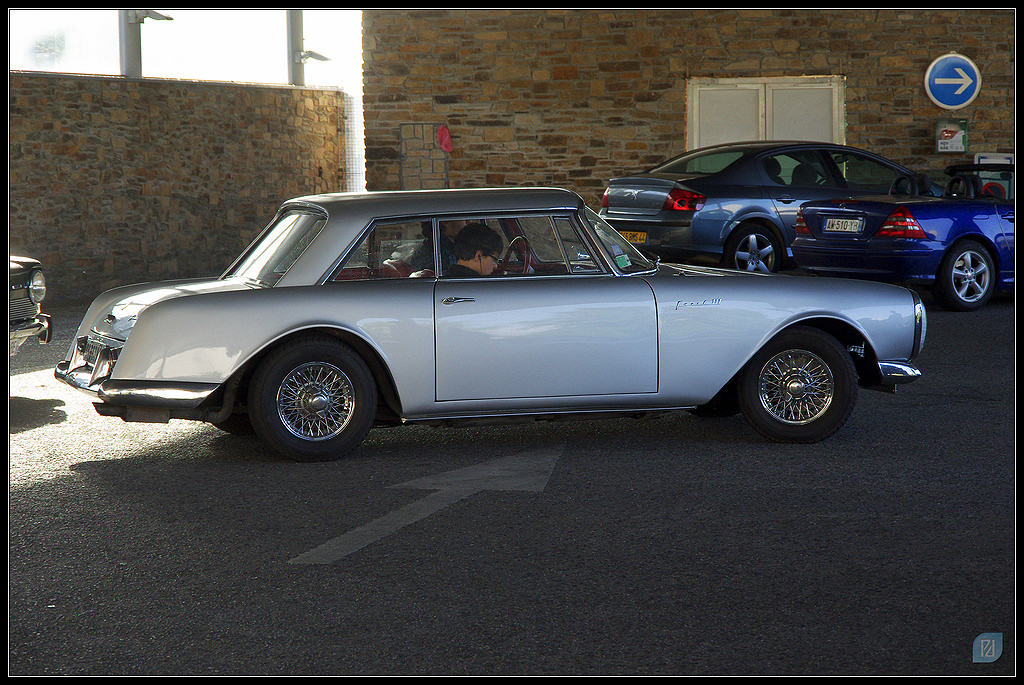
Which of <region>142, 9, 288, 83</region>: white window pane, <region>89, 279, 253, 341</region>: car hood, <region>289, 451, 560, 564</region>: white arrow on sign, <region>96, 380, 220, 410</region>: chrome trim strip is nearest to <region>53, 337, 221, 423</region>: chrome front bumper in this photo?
<region>96, 380, 220, 410</region>: chrome trim strip

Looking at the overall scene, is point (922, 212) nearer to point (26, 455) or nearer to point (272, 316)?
point (272, 316)

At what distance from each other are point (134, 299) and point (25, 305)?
241cm

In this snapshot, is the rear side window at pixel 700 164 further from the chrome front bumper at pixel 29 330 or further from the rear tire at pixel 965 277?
the chrome front bumper at pixel 29 330

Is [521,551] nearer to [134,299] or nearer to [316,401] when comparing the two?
[316,401]

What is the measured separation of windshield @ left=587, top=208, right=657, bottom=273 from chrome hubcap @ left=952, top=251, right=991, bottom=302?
6627 mm

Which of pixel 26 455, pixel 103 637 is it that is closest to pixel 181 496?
pixel 26 455

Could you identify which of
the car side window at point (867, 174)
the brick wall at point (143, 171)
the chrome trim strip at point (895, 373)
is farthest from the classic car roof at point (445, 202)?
the brick wall at point (143, 171)

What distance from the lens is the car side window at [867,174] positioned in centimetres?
1470

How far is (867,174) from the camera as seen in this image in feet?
48.3

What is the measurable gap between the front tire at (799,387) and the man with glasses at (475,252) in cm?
148

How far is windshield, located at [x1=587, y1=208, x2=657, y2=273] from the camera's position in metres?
6.71

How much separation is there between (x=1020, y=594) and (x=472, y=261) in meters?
3.36

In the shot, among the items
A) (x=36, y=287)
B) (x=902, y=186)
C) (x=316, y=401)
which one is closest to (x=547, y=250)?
(x=316, y=401)

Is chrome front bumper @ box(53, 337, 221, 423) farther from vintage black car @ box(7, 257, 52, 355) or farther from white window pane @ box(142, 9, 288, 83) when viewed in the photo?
white window pane @ box(142, 9, 288, 83)
